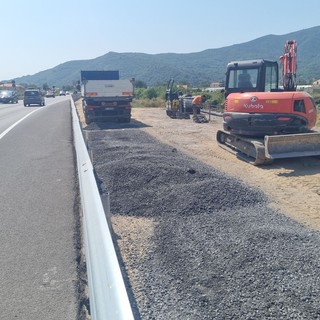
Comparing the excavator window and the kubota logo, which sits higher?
the kubota logo

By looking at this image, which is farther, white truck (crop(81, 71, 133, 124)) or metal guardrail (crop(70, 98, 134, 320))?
white truck (crop(81, 71, 133, 124))

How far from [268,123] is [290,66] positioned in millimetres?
3978

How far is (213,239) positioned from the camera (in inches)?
215

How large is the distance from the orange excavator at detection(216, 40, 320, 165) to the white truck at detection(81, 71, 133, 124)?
9.39 metres

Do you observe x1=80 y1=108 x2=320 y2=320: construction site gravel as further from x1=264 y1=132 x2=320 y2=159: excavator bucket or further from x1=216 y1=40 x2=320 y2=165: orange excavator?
x1=216 y1=40 x2=320 y2=165: orange excavator

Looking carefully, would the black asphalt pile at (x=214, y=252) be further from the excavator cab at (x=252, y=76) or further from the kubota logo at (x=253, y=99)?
the excavator cab at (x=252, y=76)

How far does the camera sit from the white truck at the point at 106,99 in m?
21.7

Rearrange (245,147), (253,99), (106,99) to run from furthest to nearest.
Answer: (106,99) → (245,147) → (253,99)

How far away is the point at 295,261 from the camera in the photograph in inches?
185

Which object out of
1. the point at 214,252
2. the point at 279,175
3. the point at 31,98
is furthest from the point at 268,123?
the point at 31,98

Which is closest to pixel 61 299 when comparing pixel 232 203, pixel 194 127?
pixel 232 203

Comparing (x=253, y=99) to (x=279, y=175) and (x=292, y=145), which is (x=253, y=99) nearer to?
(x=292, y=145)

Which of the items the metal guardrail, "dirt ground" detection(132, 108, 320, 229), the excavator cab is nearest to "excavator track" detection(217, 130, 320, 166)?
"dirt ground" detection(132, 108, 320, 229)

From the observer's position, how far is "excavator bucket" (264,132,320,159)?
1066 cm
